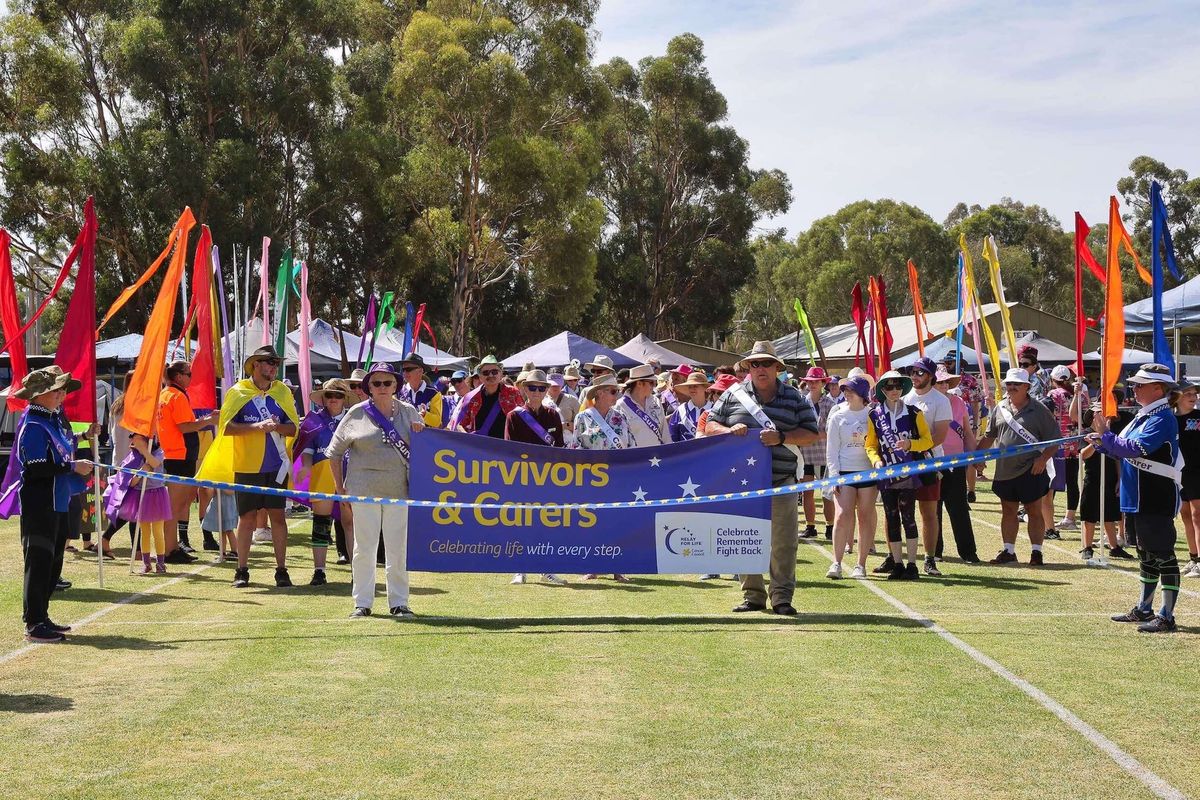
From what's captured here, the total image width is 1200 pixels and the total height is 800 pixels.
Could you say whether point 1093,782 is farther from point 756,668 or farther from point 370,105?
point 370,105

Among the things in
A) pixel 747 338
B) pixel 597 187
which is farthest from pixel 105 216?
pixel 747 338

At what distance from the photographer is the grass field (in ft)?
19.2

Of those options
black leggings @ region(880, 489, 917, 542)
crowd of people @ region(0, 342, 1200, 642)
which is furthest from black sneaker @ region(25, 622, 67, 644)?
black leggings @ region(880, 489, 917, 542)

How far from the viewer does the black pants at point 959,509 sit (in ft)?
45.8

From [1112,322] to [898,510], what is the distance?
8.49 feet

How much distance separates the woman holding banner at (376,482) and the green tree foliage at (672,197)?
61208mm

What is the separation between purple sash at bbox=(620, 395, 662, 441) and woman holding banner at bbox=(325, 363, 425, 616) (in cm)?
300

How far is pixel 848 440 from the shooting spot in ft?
41.7

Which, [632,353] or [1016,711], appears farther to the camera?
[632,353]

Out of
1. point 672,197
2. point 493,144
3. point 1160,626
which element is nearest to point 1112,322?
point 1160,626

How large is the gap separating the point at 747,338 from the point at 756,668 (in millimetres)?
103982

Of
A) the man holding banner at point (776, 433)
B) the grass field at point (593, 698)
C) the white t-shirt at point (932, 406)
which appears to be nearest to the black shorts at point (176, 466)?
the grass field at point (593, 698)

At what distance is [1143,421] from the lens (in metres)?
9.45

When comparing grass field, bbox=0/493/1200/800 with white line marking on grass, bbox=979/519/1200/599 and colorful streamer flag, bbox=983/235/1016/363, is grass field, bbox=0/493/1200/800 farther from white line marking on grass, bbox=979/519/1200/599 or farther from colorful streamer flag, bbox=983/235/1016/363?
colorful streamer flag, bbox=983/235/1016/363
